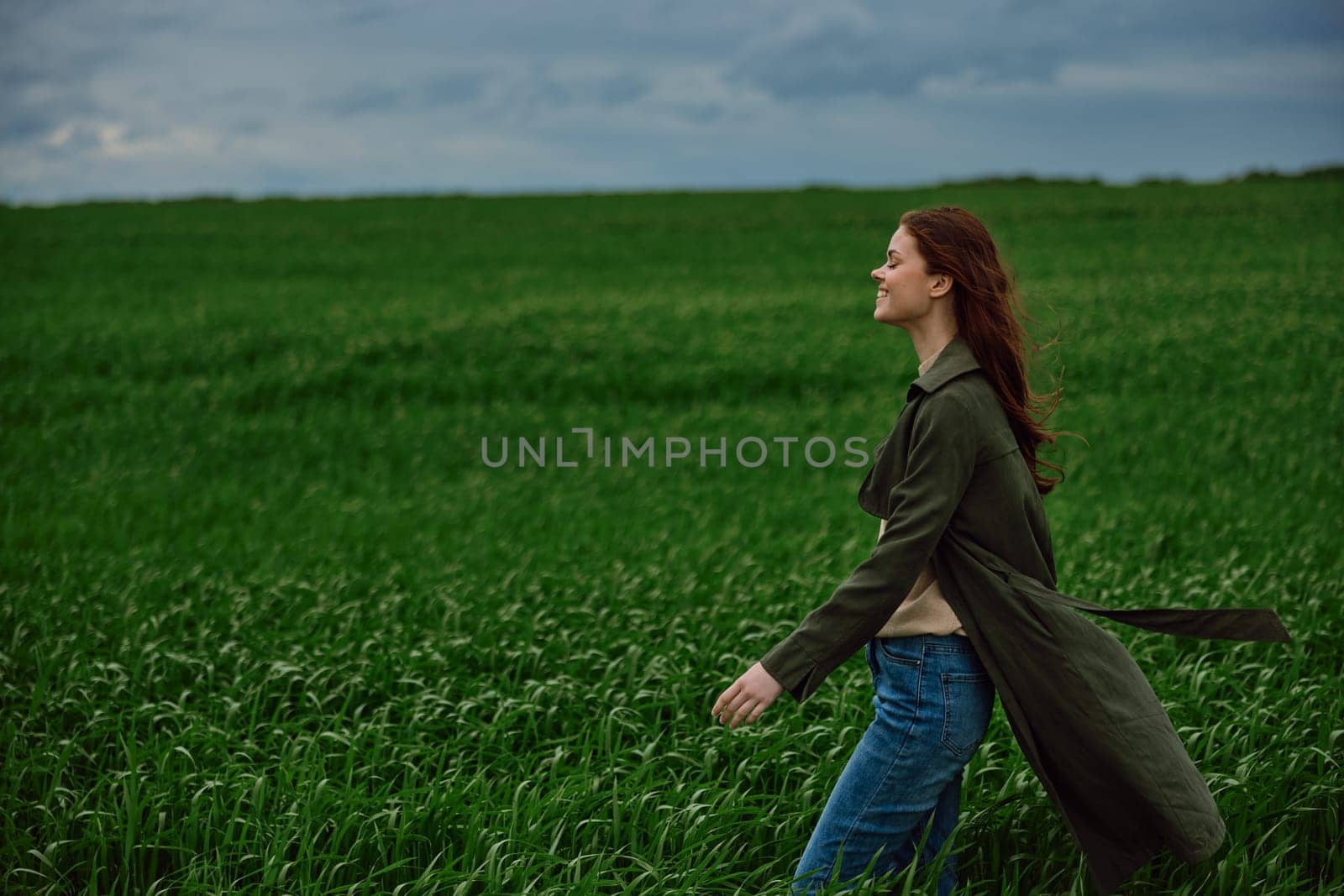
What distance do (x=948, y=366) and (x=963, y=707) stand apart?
0.91m

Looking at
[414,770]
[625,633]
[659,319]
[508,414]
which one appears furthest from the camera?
[659,319]

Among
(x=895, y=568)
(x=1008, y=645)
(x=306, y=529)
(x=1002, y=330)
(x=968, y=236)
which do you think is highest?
(x=968, y=236)

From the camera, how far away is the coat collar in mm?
2902

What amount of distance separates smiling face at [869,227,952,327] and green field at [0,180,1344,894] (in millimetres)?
500

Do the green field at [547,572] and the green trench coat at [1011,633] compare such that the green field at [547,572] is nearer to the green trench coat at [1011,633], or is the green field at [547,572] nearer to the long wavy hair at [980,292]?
the long wavy hair at [980,292]

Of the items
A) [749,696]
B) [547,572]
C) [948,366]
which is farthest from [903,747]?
[547,572]

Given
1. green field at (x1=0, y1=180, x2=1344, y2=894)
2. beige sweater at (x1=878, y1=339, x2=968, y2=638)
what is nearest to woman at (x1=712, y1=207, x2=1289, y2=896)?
beige sweater at (x1=878, y1=339, x2=968, y2=638)

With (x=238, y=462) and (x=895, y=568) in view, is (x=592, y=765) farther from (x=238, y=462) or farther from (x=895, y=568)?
(x=238, y=462)

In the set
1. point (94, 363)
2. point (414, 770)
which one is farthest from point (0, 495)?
point (414, 770)

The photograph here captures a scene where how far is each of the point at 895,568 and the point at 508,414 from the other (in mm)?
12952

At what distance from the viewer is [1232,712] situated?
518cm

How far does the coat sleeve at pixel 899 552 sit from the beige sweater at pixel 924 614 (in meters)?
0.09

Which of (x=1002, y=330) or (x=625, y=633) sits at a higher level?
(x=1002, y=330)

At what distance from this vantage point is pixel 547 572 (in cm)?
798
